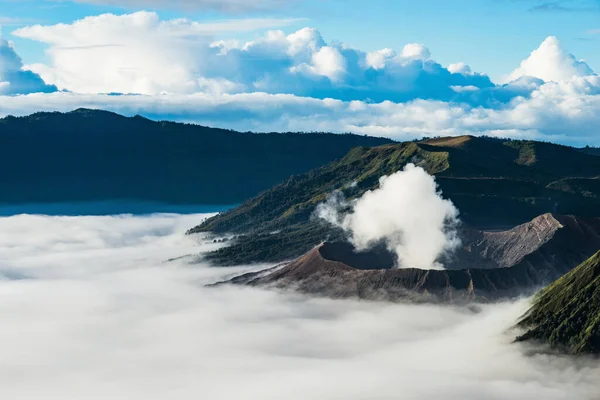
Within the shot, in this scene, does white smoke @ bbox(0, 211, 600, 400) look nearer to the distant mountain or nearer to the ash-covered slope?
the ash-covered slope

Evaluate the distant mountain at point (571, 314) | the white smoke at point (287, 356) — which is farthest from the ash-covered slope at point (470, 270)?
the distant mountain at point (571, 314)

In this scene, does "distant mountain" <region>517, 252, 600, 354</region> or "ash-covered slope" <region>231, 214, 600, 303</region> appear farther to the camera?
"ash-covered slope" <region>231, 214, 600, 303</region>

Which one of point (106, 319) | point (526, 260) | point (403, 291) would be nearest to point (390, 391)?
point (403, 291)

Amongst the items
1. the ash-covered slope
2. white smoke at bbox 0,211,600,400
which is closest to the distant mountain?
white smoke at bbox 0,211,600,400

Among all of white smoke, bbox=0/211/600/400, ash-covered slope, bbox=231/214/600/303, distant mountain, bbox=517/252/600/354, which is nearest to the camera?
white smoke, bbox=0/211/600/400

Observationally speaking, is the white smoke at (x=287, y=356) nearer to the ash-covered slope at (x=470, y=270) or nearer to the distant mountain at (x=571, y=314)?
the ash-covered slope at (x=470, y=270)

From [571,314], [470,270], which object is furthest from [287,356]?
[571,314]

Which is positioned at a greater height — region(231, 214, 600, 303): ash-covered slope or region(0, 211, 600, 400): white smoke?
region(231, 214, 600, 303): ash-covered slope

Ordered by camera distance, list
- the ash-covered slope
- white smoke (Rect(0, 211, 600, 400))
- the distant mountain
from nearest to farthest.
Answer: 1. white smoke (Rect(0, 211, 600, 400))
2. the distant mountain
3. the ash-covered slope
